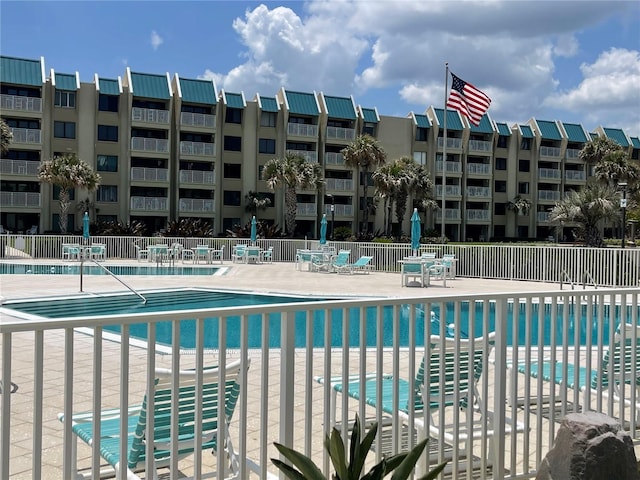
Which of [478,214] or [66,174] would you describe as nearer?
[66,174]

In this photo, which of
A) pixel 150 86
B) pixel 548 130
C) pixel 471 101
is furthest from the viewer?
pixel 548 130

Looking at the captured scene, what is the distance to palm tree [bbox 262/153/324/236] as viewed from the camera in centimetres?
4281

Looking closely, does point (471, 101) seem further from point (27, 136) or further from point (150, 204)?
point (27, 136)

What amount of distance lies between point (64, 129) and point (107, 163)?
143 inches

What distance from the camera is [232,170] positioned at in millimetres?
48469

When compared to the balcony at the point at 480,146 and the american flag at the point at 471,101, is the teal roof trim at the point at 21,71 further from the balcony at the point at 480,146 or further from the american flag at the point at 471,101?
the balcony at the point at 480,146

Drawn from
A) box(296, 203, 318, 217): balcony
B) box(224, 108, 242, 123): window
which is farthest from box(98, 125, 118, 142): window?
box(296, 203, 318, 217): balcony

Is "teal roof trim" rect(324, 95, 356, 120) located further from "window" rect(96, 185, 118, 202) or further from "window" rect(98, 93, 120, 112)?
"window" rect(96, 185, 118, 202)

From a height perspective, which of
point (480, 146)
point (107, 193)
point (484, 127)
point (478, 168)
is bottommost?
point (107, 193)

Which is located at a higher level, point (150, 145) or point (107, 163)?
point (150, 145)

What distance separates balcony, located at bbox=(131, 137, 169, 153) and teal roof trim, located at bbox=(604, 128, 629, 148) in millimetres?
42051

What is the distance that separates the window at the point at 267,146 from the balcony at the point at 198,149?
4169 mm

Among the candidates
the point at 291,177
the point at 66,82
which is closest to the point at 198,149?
the point at 291,177

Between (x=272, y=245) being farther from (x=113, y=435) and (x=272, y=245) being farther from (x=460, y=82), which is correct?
(x=113, y=435)
